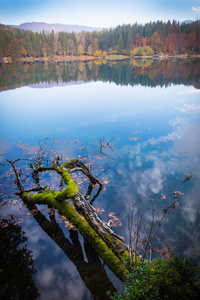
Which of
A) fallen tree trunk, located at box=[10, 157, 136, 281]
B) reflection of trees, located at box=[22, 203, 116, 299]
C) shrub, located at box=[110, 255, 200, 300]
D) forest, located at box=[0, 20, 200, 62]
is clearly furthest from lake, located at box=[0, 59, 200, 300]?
forest, located at box=[0, 20, 200, 62]

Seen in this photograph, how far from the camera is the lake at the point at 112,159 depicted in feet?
19.1

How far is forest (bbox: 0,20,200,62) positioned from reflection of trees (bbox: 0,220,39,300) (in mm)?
120175

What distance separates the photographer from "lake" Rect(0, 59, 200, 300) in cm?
583

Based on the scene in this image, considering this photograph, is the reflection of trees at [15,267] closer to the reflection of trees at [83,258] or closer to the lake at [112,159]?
the lake at [112,159]

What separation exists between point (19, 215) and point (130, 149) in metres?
9.51

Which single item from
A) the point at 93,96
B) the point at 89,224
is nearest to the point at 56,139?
the point at 89,224

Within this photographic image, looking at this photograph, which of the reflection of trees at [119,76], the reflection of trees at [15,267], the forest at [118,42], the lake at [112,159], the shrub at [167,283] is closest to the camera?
the shrub at [167,283]

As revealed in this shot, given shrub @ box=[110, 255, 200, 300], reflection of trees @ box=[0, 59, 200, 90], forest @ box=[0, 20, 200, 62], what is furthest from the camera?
forest @ box=[0, 20, 200, 62]

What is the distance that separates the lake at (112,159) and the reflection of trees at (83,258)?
0.10 feet

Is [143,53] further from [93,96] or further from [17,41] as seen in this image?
[93,96]

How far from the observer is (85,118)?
22.0 meters

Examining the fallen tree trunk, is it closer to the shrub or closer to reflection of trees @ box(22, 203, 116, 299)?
reflection of trees @ box(22, 203, 116, 299)

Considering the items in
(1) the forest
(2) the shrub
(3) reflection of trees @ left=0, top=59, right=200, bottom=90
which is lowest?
(2) the shrub

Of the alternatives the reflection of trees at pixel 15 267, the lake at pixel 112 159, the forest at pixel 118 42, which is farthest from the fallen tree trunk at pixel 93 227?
the forest at pixel 118 42
